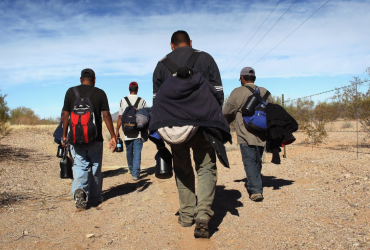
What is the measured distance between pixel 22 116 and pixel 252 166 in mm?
33985

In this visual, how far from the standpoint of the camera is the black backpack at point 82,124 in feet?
16.2

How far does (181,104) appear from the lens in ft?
11.3

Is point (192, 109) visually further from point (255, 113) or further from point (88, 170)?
point (88, 170)

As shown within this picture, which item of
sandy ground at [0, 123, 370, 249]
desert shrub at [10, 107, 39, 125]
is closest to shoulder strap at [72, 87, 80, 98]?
sandy ground at [0, 123, 370, 249]

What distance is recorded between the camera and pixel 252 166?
5285 millimetres

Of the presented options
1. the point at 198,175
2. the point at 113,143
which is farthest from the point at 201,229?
the point at 113,143

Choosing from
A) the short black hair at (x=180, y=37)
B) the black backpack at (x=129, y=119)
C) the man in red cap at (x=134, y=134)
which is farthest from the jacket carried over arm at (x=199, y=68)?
the man in red cap at (x=134, y=134)

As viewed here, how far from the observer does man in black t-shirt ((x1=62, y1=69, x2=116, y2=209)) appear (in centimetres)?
511

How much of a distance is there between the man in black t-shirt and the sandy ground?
0.23 metres

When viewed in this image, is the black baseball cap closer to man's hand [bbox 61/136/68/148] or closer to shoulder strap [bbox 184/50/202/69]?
man's hand [bbox 61/136/68/148]

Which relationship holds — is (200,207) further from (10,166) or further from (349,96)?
(349,96)

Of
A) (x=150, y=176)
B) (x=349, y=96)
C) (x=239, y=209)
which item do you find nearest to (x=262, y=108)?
(x=239, y=209)

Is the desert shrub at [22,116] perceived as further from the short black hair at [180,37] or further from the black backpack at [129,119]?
the short black hair at [180,37]

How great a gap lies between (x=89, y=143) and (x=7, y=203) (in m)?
1.63
